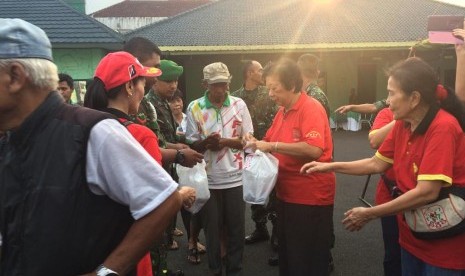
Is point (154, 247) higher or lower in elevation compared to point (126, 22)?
lower

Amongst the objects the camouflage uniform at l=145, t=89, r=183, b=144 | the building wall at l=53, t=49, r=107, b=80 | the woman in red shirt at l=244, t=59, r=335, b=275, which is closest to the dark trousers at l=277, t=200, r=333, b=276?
the woman in red shirt at l=244, t=59, r=335, b=275

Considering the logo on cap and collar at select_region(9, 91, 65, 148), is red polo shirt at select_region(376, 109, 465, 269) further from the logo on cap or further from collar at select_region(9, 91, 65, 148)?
collar at select_region(9, 91, 65, 148)

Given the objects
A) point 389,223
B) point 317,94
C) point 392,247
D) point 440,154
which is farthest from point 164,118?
point 440,154

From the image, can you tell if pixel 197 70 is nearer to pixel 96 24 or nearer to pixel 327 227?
pixel 96 24

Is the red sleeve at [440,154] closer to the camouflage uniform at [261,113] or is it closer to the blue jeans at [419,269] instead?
the blue jeans at [419,269]

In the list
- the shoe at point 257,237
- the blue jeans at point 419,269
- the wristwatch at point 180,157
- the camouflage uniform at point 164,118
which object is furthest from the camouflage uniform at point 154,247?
the shoe at point 257,237

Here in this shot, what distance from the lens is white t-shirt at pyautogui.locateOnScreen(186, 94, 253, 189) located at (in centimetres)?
378

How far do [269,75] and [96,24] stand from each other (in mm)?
10374

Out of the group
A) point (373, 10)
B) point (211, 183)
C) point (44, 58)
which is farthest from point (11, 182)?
point (373, 10)

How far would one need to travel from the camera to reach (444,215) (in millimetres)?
1995

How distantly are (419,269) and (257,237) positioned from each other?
9.71 ft

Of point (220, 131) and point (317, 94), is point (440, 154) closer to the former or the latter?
point (220, 131)

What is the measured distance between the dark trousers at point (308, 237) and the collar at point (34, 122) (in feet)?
6.63

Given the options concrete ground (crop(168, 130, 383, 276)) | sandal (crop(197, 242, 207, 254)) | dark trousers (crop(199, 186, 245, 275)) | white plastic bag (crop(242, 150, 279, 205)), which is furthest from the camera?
sandal (crop(197, 242, 207, 254))
